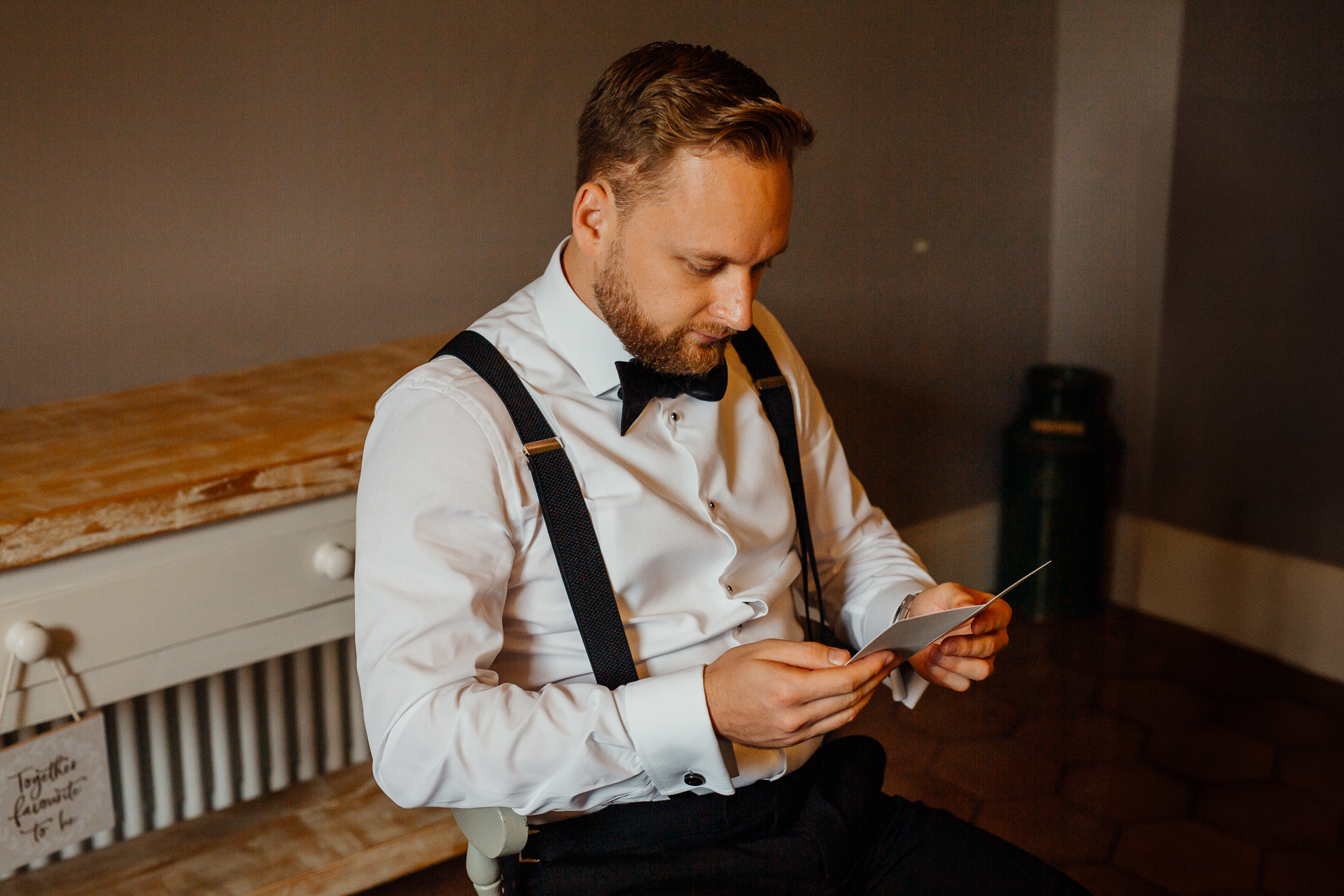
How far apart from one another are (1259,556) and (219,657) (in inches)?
95.1

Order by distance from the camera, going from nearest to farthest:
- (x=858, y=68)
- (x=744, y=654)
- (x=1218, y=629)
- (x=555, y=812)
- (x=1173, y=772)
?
(x=744, y=654), (x=555, y=812), (x=1173, y=772), (x=858, y=68), (x=1218, y=629)

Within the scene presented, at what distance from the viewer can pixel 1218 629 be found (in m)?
2.99

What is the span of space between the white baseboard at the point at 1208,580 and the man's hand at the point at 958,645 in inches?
71.4

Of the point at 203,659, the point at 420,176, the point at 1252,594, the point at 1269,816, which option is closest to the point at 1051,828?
the point at 1269,816

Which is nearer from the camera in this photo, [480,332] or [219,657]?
[480,332]

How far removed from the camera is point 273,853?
195 cm

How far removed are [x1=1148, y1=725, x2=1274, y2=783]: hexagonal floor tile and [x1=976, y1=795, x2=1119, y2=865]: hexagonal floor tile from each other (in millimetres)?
313

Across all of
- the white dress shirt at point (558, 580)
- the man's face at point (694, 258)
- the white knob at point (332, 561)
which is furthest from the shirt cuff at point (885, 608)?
the white knob at point (332, 561)

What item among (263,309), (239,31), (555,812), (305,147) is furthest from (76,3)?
(555,812)

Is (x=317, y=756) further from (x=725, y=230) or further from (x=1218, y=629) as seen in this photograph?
(x=1218, y=629)

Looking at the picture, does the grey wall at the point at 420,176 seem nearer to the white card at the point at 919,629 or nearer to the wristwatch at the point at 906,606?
the wristwatch at the point at 906,606

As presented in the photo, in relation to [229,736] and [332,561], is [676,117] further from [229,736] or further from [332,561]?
[229,736]

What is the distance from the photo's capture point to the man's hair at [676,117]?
1.20 metres

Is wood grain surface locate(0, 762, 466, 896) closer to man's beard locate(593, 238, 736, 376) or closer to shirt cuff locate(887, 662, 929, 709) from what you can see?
shirt cuff locate(887, 662, 929, 709)
